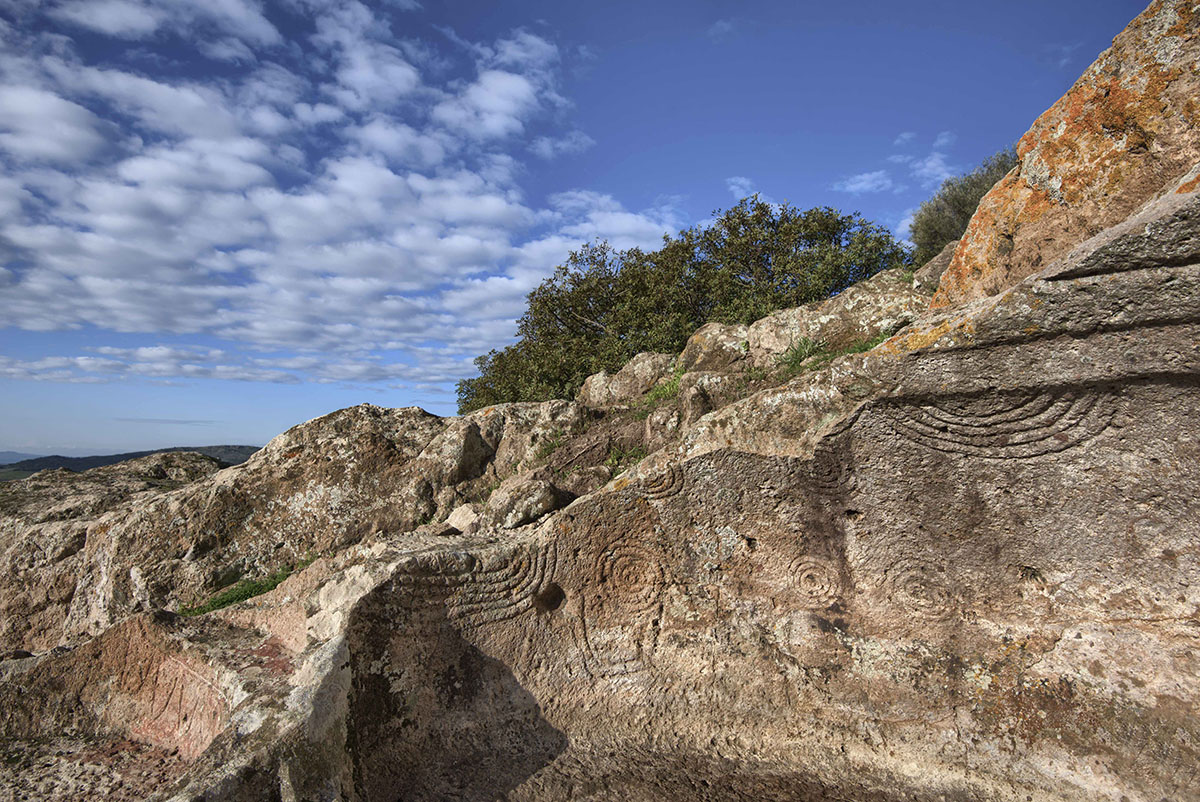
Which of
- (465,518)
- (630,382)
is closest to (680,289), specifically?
→ (630,382)

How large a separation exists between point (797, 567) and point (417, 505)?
15.8 ft

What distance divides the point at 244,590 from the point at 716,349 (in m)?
6.57

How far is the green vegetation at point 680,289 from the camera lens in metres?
14.5

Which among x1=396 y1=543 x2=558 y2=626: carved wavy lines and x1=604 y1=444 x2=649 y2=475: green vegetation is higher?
x1=604 y1=444 x2=649 y2=475: green vegetation

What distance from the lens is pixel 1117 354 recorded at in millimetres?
3666

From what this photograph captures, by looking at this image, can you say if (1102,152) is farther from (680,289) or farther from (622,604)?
(680,289)

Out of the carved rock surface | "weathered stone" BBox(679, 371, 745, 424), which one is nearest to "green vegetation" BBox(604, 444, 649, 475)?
"weathered stone" BBox(679, 371, 745, 424)

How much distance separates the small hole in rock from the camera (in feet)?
15.3

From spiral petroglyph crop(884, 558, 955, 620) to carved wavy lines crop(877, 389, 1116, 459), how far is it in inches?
33.3

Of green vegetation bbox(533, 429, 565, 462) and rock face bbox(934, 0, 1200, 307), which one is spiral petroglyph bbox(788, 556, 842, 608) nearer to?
rock face bbox(934, 0, 1200, 307)

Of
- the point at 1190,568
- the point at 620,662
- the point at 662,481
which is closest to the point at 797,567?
the point at 662,481

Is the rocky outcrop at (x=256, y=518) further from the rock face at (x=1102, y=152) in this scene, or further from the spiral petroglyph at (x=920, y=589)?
the rock face at (x=1102, y=152)

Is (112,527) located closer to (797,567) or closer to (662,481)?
(662,481)

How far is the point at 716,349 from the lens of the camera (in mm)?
8828
